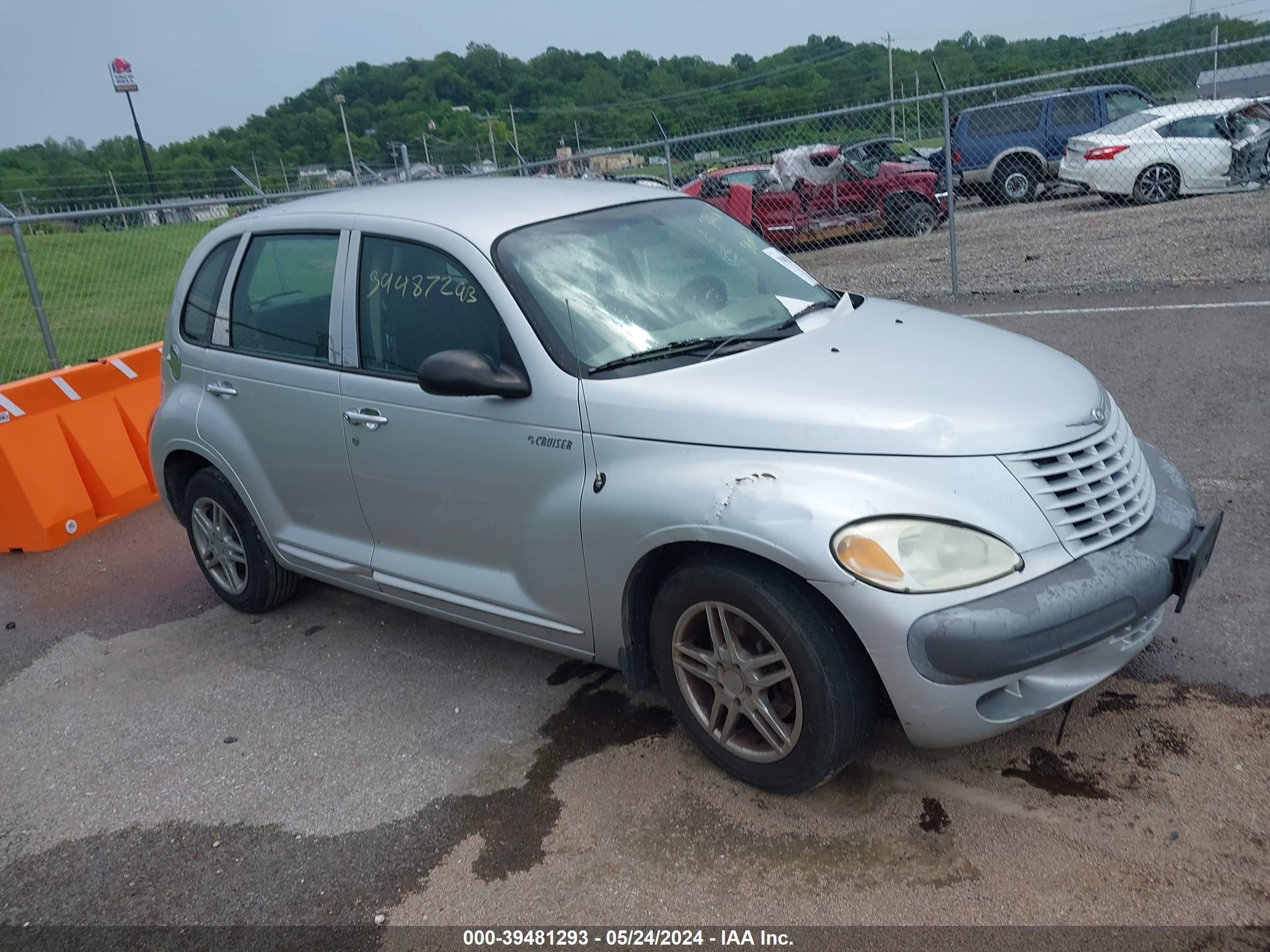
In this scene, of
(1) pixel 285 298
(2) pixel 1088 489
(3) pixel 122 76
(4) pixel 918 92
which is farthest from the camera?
(3) pixel 122 76

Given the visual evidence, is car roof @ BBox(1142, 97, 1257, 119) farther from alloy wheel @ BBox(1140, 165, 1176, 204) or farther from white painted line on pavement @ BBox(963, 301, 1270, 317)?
white painted line on pavement @ BBox(963, 301, 1270, 317)

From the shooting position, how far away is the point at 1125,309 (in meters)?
9.07

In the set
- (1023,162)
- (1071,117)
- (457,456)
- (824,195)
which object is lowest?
(1023,162)

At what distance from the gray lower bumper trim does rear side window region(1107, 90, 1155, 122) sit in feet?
56.7

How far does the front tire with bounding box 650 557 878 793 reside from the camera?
9.89 feet

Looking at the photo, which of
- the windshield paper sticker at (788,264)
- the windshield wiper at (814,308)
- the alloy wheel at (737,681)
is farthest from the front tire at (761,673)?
the windshield paper sticker at (788,264)

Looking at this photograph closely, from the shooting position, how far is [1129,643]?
123 inches

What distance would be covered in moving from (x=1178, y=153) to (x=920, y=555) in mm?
15027

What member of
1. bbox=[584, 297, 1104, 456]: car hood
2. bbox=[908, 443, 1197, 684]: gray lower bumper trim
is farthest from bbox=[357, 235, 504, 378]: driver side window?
bbox=[908, 443, 1197, 684]: gray lower bumper trim

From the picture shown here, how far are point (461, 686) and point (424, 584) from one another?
0.49 metres

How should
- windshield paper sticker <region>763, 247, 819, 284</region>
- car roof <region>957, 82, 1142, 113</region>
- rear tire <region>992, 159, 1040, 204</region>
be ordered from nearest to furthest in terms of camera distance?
windshield paper sticker <region>763, 247, 819, 284</region> → car roof <region>957, 82, 1142, 113</region> → rear tire <region>992, 159, 1040, 204</region>

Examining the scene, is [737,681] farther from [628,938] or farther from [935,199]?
[935,199]

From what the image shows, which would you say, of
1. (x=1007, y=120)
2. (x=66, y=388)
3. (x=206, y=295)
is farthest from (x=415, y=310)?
(x=1007, y=120)

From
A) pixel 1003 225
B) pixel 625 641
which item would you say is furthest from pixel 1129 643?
pixel 1003 225
